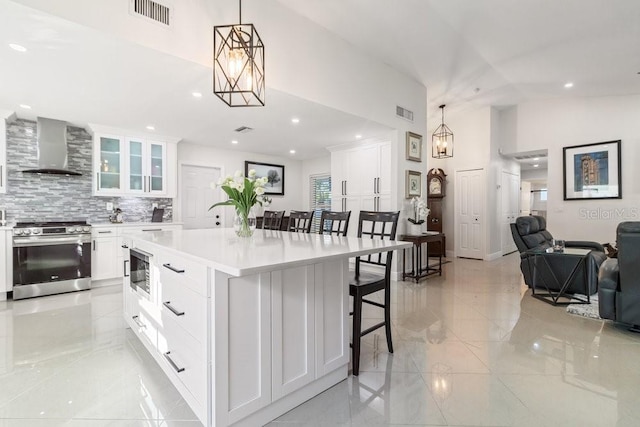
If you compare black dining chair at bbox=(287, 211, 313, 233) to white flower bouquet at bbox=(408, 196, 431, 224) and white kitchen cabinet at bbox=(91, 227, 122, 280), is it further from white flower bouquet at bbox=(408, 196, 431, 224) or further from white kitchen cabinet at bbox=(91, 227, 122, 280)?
white kitchen cabinet at bbox=(91, 227, 122, 280)

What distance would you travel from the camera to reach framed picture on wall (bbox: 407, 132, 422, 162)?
190 inches

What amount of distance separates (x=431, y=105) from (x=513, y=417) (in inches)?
219

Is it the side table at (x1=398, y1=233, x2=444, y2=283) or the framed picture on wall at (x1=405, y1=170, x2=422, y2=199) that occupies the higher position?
the framed picture on wall at (x1=405, y1=170, x2=422, y2=199)

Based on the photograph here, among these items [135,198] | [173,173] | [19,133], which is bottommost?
[135,198]

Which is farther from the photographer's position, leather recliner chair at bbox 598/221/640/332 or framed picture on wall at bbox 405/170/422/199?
framed picture on wall at bbox 405/170/422/199

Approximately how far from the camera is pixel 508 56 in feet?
13.3

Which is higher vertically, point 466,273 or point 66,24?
point 66,24

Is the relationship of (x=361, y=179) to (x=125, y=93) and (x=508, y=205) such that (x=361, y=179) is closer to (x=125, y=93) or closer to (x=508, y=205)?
(x=125, y=93)

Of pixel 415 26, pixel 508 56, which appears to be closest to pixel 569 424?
pixel 415 26

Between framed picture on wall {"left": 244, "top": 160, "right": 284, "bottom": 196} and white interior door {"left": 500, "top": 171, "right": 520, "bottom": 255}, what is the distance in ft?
16.7

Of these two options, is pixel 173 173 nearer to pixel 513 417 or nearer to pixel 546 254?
pixel 513 417

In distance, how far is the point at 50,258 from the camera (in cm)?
379

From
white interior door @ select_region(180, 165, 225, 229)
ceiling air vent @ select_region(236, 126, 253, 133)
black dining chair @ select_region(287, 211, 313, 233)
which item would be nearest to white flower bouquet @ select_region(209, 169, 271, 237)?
black dining chair @ select_region(287, 211, 313, 233)

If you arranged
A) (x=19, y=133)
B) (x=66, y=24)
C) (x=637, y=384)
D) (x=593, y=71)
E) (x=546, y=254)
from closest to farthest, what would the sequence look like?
1. (x=637, y=384)
2. (x=66, y=24)
3. (x=546, y=254)
4. (x=19, y=133)
5. (x=593, y=71)
